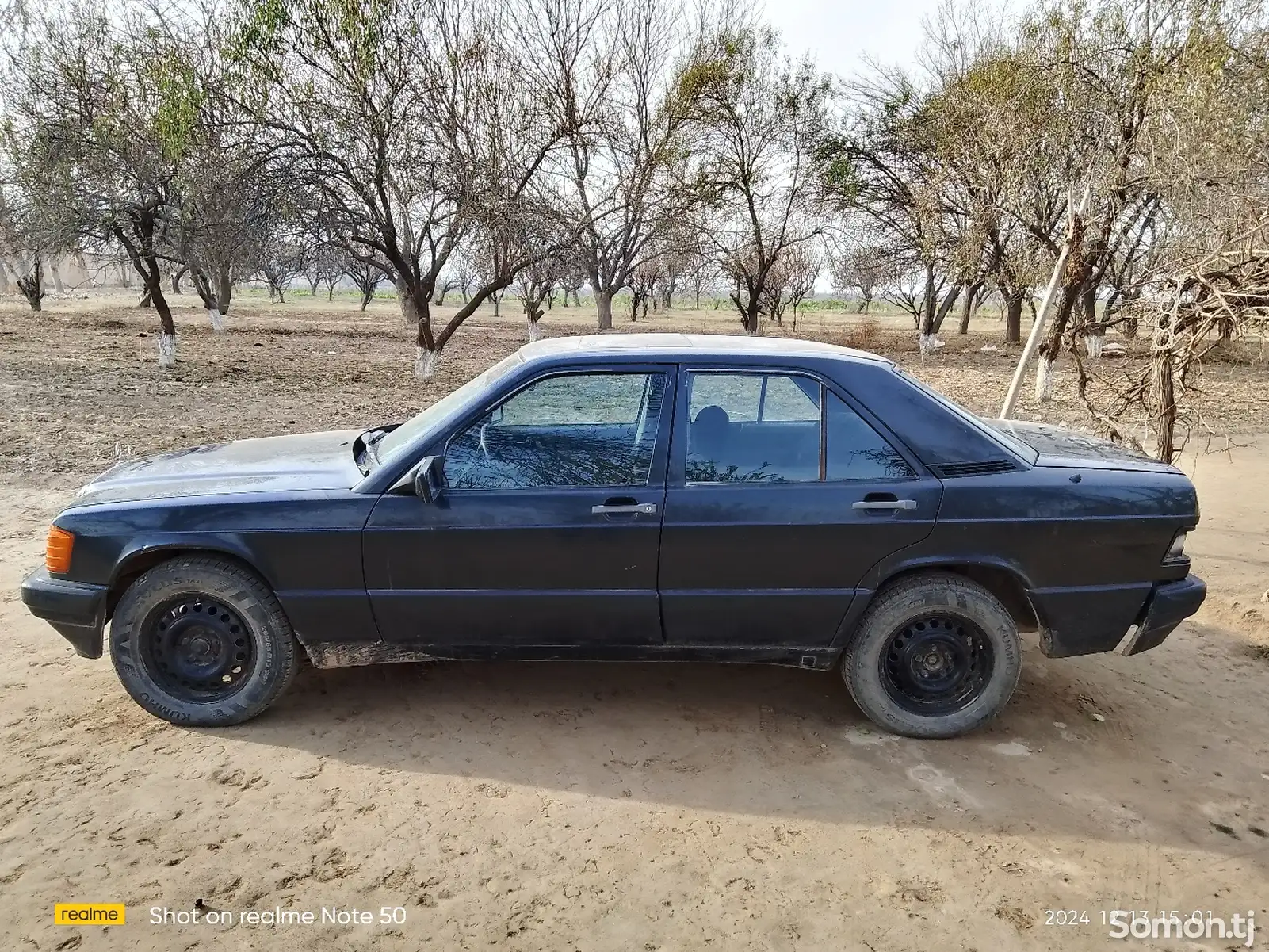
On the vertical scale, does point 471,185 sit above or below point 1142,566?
above

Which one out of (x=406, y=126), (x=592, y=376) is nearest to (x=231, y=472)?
(x=592, y=376)

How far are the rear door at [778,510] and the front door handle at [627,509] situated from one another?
0.07 meters

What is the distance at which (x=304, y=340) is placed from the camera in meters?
23.9

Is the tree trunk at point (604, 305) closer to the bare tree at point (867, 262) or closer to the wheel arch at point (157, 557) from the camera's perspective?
the bare tree at point (867, 262)

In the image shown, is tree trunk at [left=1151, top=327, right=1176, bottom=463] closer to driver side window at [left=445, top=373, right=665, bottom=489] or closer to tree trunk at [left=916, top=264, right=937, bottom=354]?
driver side window at [left=445, top=373, right=665, bottom=489]

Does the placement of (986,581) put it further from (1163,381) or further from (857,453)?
(1163,381)

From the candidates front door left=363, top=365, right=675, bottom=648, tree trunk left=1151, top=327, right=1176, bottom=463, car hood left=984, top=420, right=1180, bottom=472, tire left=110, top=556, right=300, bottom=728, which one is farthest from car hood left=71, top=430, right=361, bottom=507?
tree trunk left=1151, top=327, right=1176, bottom=463

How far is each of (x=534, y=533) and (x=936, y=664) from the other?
180 centimetres

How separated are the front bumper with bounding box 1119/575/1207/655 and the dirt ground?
447mm

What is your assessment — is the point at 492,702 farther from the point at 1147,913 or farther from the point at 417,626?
the point at 1147,913

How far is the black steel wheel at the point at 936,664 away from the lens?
11.5ft

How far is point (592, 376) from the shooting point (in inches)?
137

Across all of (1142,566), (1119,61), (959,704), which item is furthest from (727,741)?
(1119,61)

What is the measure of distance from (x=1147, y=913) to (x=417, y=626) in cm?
274
